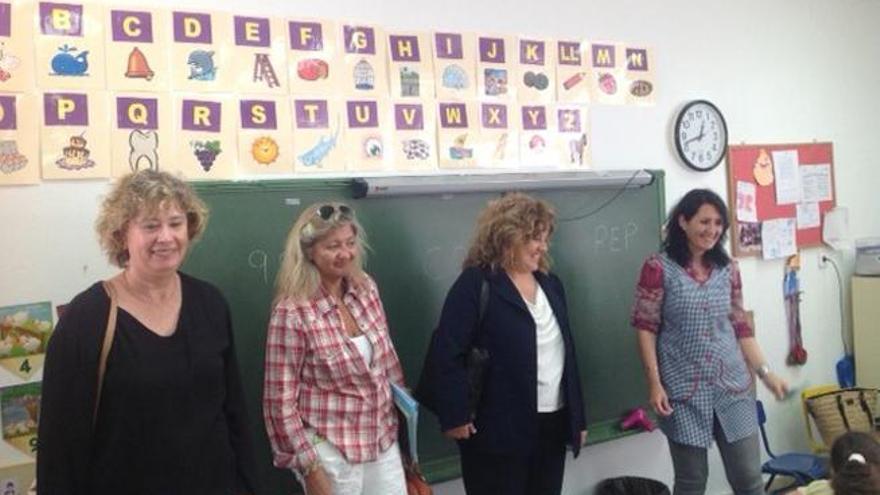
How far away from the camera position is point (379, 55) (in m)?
2.40

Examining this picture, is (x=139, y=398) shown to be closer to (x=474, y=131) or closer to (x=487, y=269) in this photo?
(x=487, y=269)

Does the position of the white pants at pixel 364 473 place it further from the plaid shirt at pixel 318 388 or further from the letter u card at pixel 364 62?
the letter u card at pixel 364 62

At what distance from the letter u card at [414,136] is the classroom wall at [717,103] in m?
0.29

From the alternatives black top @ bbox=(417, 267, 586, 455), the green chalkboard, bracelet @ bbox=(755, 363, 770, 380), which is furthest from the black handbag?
bracelet @ bbox=(755, 363, 770, 380)

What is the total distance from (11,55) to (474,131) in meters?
1.45

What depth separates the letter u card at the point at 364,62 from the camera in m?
2.35

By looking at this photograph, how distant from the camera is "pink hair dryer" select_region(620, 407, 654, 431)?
114 inches

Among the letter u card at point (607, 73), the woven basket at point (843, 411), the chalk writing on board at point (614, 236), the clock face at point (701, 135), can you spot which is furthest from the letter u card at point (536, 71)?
the woven basket at point (843, 411)

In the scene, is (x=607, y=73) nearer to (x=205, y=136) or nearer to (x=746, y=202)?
(x=746, y=202)

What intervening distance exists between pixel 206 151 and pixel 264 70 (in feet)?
1.05

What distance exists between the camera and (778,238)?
11.2ft

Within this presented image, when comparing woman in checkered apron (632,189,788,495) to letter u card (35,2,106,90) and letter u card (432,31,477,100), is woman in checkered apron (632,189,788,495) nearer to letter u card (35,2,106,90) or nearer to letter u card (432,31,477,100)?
letter u card (432,31,477,100)

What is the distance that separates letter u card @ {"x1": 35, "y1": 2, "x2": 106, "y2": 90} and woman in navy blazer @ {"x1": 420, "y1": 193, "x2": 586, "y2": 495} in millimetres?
1198

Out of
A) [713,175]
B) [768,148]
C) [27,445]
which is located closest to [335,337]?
[27,445]
